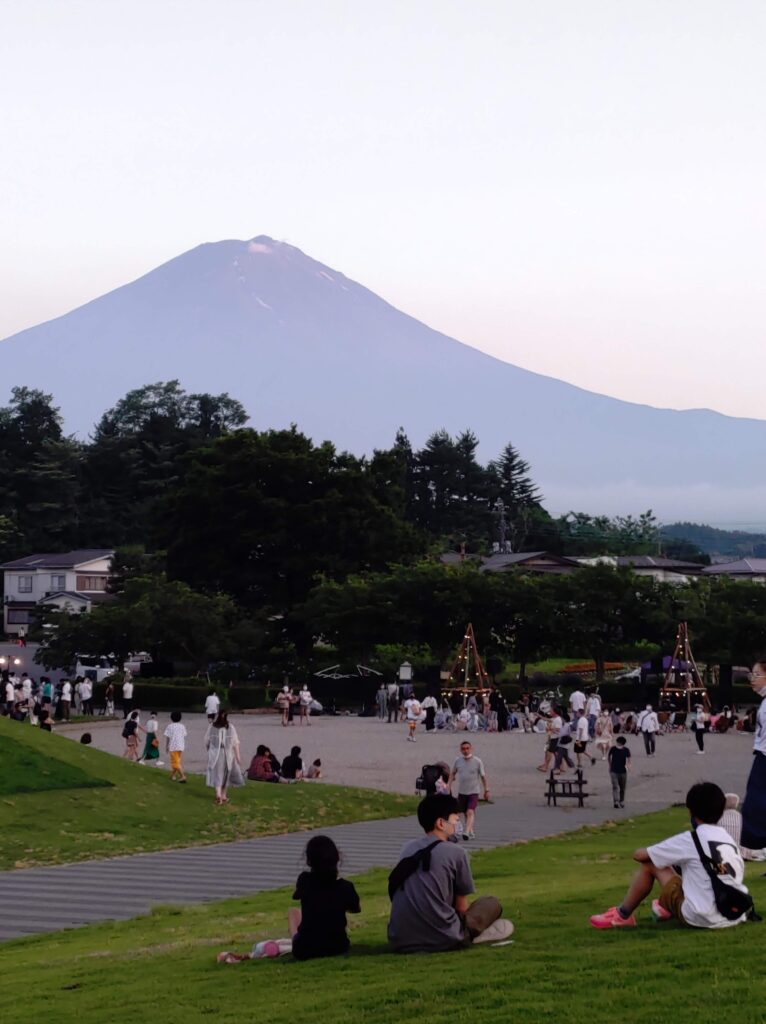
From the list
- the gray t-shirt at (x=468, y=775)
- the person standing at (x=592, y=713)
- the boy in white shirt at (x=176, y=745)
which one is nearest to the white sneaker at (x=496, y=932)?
the gray t-shirt at (x=468, y=775)

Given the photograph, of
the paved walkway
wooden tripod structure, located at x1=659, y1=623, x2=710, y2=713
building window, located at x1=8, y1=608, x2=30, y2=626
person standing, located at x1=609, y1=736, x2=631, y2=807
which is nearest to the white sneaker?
the paved walkway

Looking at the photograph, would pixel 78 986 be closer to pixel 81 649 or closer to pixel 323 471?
pixel 81 649

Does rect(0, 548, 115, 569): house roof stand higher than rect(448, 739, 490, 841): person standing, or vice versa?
rect(0, 548, 115, 569): house roof

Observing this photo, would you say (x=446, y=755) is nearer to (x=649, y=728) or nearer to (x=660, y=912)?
(x=649, y=728)

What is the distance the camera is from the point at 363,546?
237 feet

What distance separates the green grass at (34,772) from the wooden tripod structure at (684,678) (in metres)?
33.0

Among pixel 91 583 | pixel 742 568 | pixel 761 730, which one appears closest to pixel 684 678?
pixel 761 730

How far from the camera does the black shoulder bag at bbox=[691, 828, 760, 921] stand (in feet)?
29.2

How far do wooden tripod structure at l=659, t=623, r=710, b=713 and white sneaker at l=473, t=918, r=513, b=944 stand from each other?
44793mm

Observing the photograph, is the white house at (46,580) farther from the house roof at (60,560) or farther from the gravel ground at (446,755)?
the gravel ground at (446,755)

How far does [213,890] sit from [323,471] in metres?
56.8

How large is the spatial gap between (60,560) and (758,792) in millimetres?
92654

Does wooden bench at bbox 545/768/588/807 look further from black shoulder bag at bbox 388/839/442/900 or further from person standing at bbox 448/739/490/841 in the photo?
black shoulder bag at bbox 388/839/442/900

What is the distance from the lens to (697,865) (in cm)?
895
